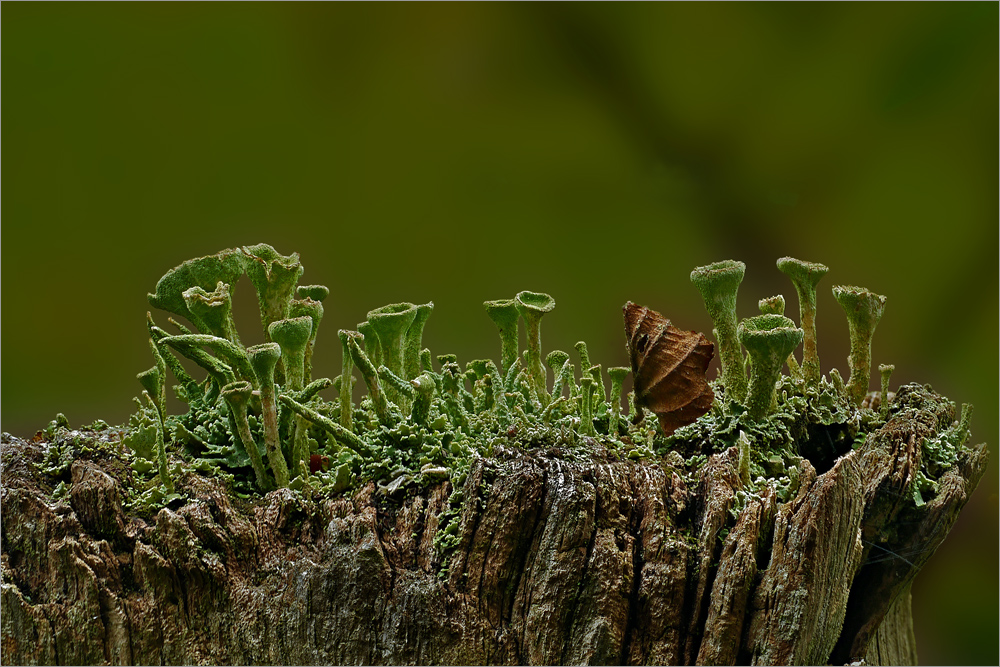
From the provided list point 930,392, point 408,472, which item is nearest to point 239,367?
point 408,472

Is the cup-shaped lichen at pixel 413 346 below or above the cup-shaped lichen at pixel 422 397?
above

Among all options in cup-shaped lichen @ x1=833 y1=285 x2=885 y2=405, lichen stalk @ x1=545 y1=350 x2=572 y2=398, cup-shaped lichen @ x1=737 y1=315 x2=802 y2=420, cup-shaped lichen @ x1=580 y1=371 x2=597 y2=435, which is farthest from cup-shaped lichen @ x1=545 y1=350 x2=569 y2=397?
cup-shaped lichen @ x1=833 y1=285 x2=885 y2=405

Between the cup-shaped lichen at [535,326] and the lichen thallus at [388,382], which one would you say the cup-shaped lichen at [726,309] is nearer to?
the lichen thallus at [388,382]

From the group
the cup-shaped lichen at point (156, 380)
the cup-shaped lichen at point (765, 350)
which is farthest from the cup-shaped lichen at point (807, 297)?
the cup-shaped lichen at point (156, 380)

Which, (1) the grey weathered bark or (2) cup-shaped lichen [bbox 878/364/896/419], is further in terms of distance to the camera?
(2) cup-shaped lichen [bbox 878/364/896/419]

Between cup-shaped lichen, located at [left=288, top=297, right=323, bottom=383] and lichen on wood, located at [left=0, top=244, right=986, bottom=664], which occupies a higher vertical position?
cup-shaped lichen, located at [left=288, top=297, right=323, bottom=383]

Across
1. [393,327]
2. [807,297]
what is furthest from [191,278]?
[807,297]

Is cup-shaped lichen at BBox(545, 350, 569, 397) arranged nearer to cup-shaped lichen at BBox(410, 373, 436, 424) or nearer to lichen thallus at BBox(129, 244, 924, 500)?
lichen thallus at BBox(129, 244, 924, 500)

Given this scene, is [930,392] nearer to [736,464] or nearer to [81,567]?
[736,464]
